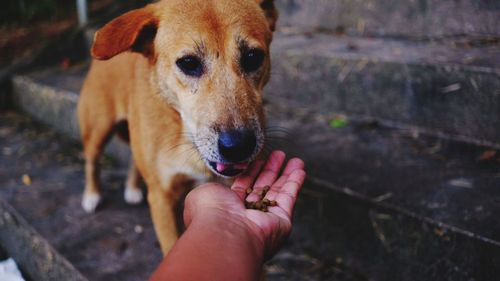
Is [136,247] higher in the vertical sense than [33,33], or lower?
higher

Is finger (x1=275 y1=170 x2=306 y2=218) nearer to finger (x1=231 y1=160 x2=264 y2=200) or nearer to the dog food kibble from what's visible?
the dog food kibble

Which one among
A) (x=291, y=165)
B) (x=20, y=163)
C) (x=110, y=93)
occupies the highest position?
(x=291, y=165)

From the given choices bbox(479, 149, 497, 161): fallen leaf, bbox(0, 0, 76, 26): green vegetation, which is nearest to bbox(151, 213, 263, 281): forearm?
bbox(479, 149, 497, 161): fallen leaf

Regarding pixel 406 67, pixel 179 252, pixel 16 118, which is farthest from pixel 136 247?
pixel 16 118

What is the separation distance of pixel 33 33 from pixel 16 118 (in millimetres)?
1507

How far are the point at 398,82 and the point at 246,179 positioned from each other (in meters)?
1.62

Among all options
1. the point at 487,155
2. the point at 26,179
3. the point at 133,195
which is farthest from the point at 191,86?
the point at 26,179

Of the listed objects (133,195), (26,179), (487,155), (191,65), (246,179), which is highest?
(191,65)

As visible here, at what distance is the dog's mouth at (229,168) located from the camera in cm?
196

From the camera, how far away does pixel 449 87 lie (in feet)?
9.49

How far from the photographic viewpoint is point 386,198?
2357mm

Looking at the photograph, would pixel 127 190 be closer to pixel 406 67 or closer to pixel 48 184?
pixel 48 184

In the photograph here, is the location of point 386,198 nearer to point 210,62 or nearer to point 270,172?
point 270,172

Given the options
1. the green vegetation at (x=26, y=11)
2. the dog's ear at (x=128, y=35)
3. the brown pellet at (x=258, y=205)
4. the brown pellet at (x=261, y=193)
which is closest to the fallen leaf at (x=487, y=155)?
the brown pellet at (x=261, y=193)
